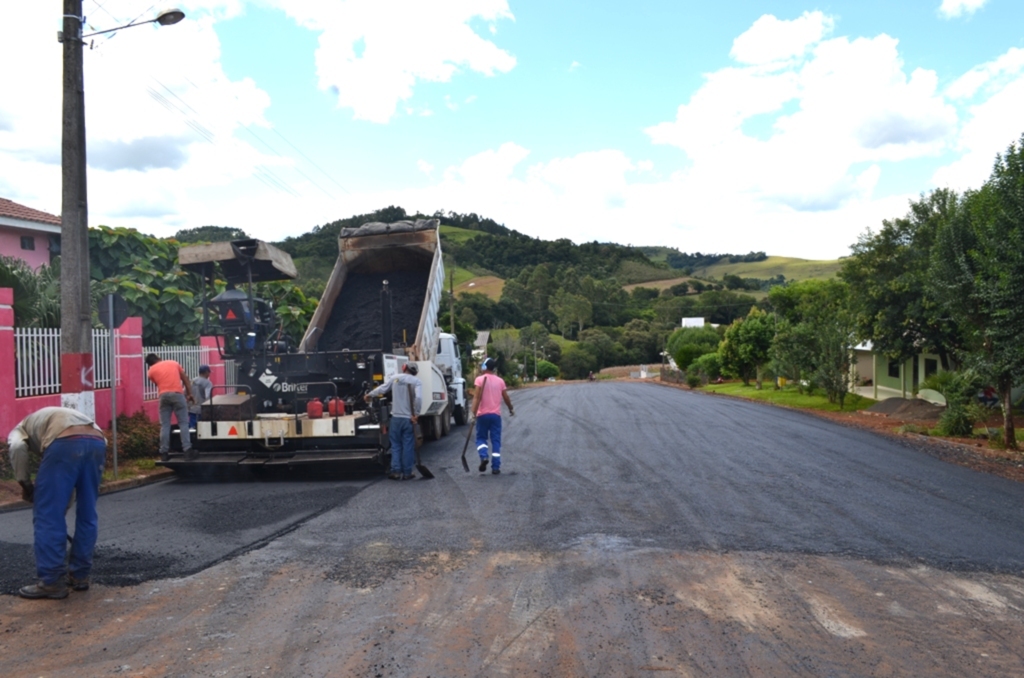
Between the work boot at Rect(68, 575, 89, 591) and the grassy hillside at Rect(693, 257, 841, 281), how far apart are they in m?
131

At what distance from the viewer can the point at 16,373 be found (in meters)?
11.6

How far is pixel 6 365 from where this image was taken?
11016 millimetres

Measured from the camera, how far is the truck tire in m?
18.9

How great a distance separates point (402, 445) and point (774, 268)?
14682 cm

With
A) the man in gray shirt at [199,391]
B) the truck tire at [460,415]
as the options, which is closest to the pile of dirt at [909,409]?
the truck tire at [460,415]

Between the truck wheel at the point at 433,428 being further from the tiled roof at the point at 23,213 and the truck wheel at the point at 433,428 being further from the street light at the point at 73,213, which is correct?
the tiled roof at the point at 23,213

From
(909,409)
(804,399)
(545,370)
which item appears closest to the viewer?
(909,409)

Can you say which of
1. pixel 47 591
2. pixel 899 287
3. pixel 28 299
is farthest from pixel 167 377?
pixel 899 287

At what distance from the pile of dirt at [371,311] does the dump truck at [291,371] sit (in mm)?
30

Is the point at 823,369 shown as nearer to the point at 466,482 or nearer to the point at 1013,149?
the point at 1013,149

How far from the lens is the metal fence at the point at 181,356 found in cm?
1527

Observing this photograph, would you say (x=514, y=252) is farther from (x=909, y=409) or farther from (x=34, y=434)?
(x=34, y=434)

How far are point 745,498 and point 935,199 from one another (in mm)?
18811

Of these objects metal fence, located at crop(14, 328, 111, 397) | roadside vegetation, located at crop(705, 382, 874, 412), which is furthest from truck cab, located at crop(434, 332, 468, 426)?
roadside vegetation, located at crop(705, 382, 874, 412)
